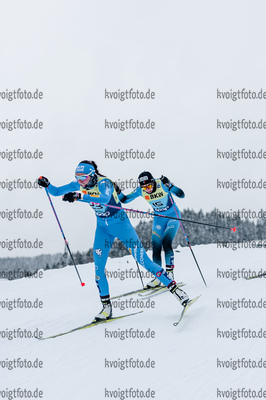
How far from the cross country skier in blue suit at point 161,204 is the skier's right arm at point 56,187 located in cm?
144

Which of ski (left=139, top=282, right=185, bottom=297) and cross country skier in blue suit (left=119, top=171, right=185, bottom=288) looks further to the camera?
cross country skier in blue suit (left=119, top=171, right=185, bottom=288)

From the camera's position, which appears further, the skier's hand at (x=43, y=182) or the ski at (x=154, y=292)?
the ski at (x=154, y=292)

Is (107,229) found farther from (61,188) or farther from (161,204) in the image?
(161,204)

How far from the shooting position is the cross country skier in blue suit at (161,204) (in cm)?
720

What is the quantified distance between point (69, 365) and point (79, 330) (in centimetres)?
131

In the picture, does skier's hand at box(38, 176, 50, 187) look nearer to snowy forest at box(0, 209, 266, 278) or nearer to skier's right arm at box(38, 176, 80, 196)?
skier's right arm at box(38, 176, 80, 196)

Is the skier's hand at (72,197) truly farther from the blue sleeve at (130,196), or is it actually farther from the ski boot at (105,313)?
the blue sleeve at (130,196)

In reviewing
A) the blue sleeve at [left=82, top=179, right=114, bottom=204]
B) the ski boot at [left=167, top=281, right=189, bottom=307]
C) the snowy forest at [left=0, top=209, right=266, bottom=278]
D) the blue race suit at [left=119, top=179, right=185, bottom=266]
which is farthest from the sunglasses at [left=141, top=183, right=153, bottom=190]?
the snowy forest at [left=0, top=209, right=266, bottom=278]

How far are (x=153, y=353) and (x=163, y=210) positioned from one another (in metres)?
4.24

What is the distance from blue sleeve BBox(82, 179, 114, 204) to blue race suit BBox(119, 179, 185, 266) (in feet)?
5.51

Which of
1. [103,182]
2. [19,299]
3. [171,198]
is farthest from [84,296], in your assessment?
[103,182]

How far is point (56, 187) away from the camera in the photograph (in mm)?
5945

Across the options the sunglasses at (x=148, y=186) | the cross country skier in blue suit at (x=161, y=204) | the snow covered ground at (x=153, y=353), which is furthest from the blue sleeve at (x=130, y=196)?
the snow covered ground at (x=153, y=353)

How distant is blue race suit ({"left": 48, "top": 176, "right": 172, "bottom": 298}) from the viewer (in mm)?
5320
